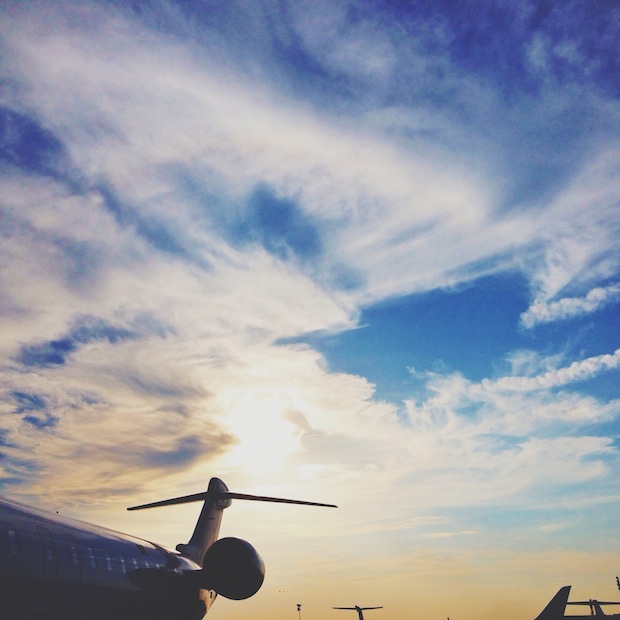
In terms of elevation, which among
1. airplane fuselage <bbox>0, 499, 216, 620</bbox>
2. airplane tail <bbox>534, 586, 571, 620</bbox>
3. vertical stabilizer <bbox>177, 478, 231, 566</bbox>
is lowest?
airplane tail <bbox>534, 586, 571, 620</bbox>

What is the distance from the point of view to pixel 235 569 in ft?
65.8

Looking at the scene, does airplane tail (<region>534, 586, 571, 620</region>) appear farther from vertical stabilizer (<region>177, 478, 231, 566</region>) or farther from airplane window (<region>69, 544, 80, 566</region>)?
airplane window (<region>69, 544, 80, 566</region>)

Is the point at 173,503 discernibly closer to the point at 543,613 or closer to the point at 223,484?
the point at 223,484

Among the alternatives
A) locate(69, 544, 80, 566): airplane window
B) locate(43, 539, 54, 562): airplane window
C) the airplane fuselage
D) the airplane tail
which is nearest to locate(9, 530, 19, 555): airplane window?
the airplane fuselage

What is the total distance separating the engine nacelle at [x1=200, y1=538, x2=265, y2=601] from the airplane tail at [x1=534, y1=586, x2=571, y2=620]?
56.9 ft

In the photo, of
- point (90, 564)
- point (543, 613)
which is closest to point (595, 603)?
point (543, 613)

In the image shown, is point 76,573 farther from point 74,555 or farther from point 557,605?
point 557,605

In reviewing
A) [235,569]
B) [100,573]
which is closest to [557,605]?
[235,569]

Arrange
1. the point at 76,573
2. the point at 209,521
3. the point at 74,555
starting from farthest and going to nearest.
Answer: the point at 209,521 → the point at 74,555 → the point at 76,573

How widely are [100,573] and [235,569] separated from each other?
6.68m

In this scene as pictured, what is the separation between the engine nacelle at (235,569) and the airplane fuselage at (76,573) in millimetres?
1530

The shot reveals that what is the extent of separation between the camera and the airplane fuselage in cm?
1153

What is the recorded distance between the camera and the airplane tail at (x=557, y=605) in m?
27.6

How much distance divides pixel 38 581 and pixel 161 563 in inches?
323
